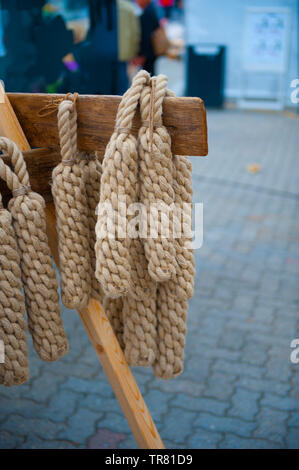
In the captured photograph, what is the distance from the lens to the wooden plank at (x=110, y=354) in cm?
151

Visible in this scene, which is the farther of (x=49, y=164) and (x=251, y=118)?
(x=251, y=118)

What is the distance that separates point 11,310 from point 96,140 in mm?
545

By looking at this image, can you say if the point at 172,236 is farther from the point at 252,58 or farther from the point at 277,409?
the point at 252,58

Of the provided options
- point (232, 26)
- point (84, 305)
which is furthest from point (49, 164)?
point (232, 26)

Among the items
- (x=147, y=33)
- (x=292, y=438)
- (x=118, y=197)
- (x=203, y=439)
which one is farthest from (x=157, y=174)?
(x=147, y=33)

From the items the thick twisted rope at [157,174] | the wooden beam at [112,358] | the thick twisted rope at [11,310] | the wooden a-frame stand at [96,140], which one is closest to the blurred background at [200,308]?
the wooden beam at [112,358]

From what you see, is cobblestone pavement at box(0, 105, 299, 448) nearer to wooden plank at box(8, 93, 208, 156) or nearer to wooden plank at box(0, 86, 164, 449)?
wooden plank at box(0, 86, 164, 449)

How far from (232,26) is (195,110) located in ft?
35.2

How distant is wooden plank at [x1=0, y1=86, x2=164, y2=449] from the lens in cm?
151

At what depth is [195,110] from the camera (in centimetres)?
122

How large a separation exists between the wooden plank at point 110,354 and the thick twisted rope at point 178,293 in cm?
13

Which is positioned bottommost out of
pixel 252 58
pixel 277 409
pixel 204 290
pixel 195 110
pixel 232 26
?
pixel 277 409

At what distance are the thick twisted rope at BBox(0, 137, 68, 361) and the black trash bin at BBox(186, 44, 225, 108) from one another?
33.7 ft

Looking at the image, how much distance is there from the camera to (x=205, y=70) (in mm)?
10898
